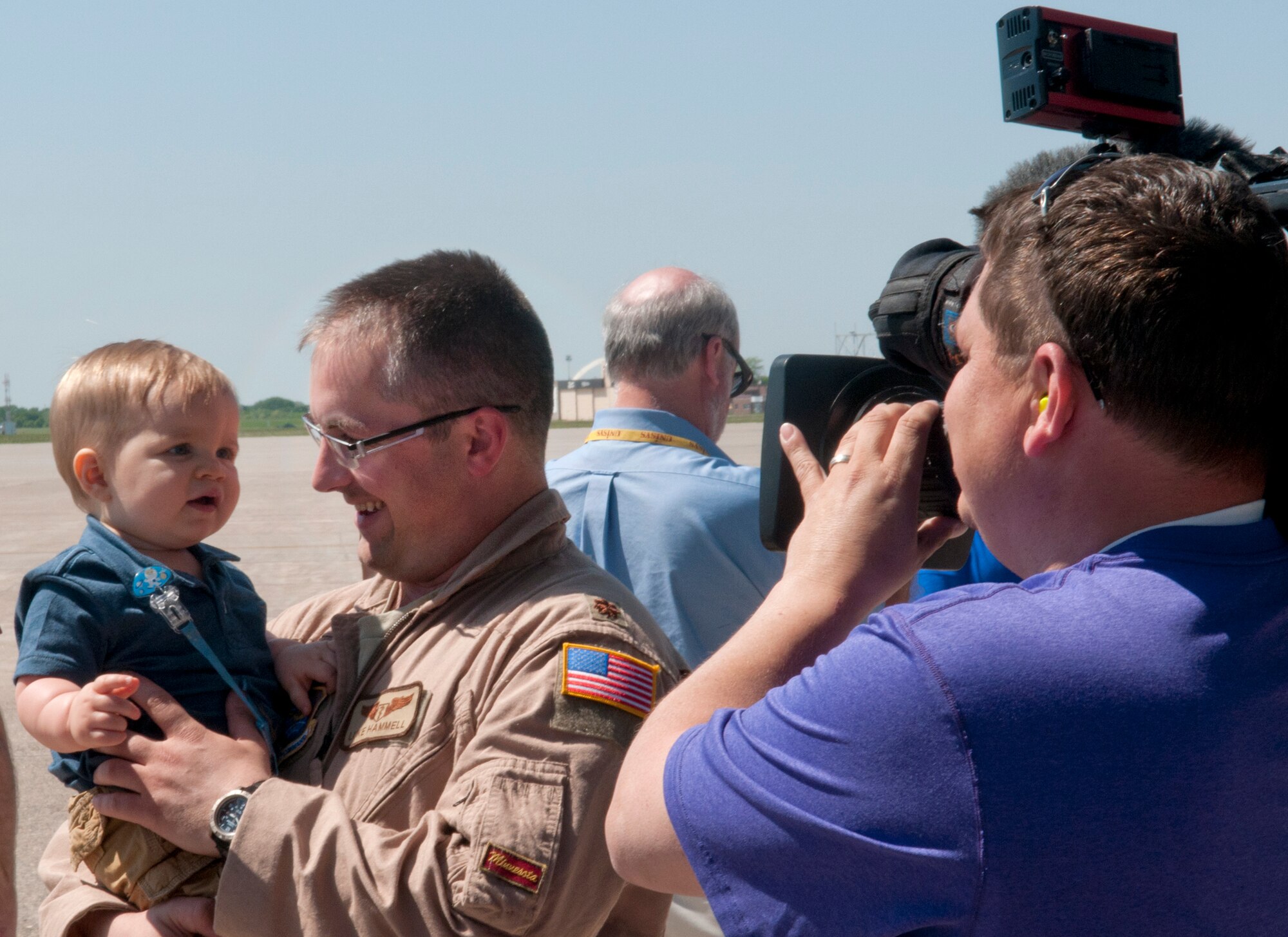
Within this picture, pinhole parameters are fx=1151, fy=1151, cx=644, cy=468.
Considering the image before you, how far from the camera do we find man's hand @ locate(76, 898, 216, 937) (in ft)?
6.30

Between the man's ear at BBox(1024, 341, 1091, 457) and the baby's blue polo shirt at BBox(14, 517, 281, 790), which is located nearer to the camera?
the man's ear at BBox(1024, 341, 1091, 457)

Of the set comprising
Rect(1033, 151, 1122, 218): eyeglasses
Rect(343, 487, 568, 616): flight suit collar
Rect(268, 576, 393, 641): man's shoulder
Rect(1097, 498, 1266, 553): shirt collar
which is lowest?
Rect(268, 576, 393, 641): man's shoulder

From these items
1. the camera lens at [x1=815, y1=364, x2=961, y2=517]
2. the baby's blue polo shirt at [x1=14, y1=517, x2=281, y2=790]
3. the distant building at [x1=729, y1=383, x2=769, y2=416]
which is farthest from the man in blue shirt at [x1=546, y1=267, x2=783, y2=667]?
the distant building at [x1=729, y1=383, x2=769, y2=416]

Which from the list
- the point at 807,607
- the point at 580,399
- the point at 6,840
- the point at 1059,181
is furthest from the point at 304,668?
the point at 580,399

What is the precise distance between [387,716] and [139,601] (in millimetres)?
584

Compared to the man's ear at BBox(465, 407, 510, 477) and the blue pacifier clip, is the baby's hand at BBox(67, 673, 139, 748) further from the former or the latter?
the man's ear at BBox(465, 407, 510, 477)

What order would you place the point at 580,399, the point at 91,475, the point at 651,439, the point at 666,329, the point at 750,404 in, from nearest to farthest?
1. the point at 91,475
2. the point at 651,439
3. the point at 666,329
4. the point at 750,404
5. the point at 580,399

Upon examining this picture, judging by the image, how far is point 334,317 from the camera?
237 centimetres

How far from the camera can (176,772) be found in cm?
197

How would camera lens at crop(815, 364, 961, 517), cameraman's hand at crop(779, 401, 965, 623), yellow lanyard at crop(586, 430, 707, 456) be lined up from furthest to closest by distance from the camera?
yellow lanyard at crop(586, 430, 707, 456)
camera lens at crop(815, 364, 961, 517)
cameraman's hand at crop(779, 401, 965, 623)

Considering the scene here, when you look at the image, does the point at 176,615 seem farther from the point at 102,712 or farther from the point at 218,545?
the point at 218,545

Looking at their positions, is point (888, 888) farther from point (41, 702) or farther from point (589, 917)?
point (41, 702)

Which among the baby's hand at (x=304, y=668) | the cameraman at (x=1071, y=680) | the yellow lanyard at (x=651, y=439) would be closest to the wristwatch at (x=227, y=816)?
the baby's hand at (x=304, y=668)

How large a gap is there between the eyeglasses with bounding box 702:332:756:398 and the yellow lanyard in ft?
1.08
